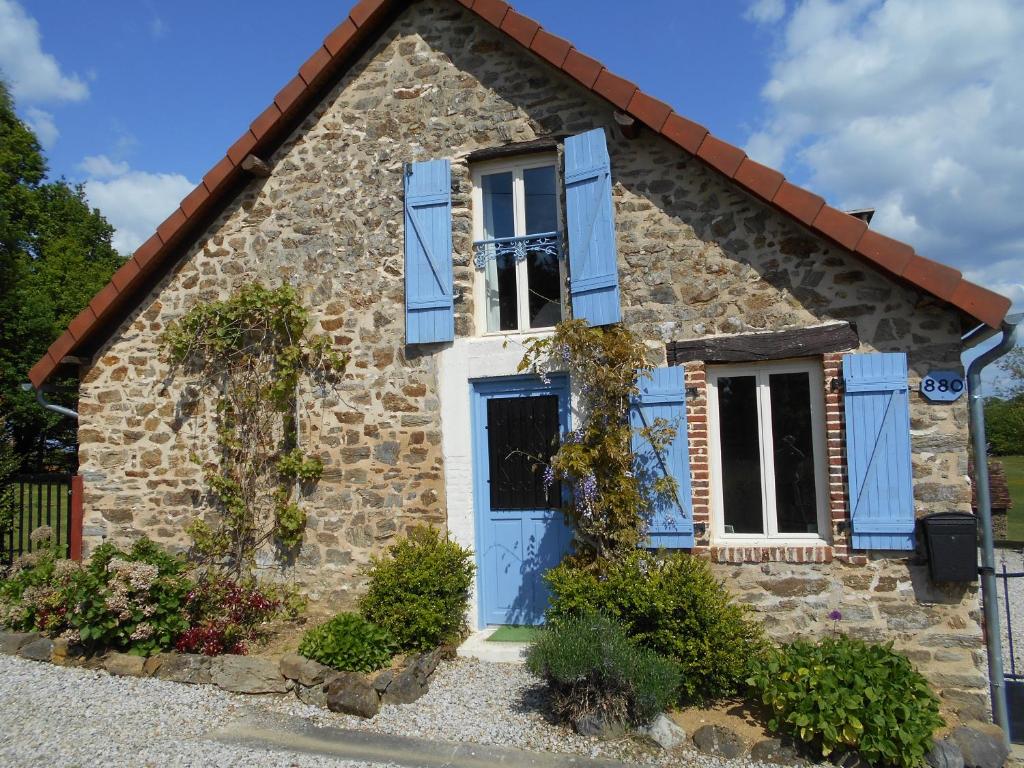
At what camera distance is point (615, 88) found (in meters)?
6.18

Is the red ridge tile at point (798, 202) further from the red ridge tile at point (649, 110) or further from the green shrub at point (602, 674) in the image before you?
the green shrub at point (602, 674)

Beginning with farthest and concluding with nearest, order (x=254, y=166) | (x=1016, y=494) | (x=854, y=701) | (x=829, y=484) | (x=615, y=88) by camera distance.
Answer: (x=1016, y=494) < (x=254, y=166) < (x=615, y=88) < (x=829, y=484) < (x=854, y=701)

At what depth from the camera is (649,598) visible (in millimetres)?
5363

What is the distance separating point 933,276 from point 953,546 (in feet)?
6.36

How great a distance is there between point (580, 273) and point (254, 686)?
4342 millimetres

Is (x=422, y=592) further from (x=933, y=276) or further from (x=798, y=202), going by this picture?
(x=933, y=276)

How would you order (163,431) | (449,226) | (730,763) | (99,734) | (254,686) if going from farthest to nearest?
(163,431) → (449,226) → (254,686) → (99,734) → (730,763)

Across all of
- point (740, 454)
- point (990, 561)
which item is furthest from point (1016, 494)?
point (740, 454)

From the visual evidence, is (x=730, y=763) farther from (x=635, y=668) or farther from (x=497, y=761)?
(x=497, y=761)

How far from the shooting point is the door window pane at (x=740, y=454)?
598cm

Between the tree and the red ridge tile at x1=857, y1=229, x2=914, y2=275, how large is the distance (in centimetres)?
1000

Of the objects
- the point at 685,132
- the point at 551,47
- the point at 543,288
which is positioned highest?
the point at 551,47

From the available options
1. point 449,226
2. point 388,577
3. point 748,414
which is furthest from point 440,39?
point 388,577

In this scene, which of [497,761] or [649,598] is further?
[649,598]
